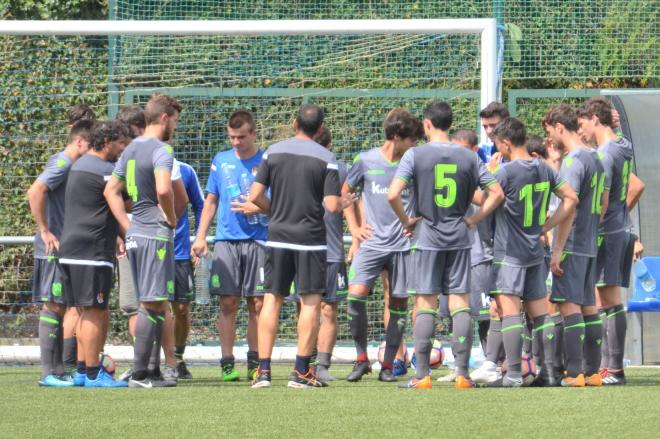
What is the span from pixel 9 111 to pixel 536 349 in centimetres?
617

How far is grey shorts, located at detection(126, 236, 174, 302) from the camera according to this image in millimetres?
8891

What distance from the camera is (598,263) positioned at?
9.64m

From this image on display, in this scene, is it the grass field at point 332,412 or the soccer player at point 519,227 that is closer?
the grass field at point 332,412

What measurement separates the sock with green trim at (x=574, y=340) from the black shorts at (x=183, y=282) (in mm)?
3130

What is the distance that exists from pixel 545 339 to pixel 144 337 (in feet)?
9.68

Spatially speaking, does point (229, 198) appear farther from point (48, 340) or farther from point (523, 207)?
point (523, 207)

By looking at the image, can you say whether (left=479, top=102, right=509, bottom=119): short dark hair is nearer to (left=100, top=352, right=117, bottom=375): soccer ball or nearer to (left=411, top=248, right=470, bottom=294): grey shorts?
(left=411, top=248, right=470, bottom=294): grey shorts

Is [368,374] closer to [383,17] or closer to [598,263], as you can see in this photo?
[598,263]

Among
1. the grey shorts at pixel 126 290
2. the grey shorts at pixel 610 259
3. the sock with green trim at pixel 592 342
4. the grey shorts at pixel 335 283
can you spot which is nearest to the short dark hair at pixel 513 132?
the grey shorts at pixel 610 259

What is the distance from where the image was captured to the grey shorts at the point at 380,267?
32.4 feet

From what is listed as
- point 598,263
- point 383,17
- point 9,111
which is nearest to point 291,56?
point 383,17

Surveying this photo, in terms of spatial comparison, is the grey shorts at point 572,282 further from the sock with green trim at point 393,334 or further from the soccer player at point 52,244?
the soccer player at point 52,244

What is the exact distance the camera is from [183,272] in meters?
10.2

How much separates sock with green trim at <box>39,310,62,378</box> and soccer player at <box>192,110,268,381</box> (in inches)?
49.2
